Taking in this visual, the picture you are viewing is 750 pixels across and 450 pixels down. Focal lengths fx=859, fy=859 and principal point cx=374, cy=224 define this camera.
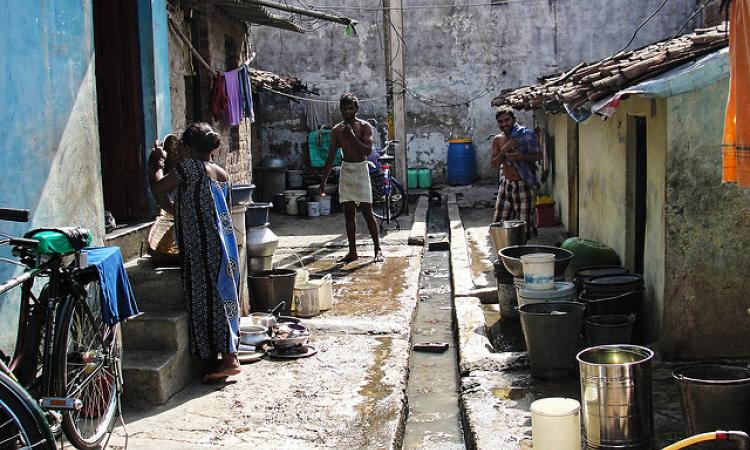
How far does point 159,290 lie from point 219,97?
7.01 meters

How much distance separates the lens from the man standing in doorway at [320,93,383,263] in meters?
11.0

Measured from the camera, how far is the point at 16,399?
12.7 feet

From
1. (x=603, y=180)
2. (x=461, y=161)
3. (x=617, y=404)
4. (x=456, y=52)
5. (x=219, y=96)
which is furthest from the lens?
(x=456, y=52)

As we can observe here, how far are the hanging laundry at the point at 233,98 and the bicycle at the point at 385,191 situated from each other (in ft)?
8.75

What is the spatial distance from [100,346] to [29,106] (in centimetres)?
157

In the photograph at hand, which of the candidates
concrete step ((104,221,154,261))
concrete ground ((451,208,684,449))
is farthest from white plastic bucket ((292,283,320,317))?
concrete step ((104,221,154,261))

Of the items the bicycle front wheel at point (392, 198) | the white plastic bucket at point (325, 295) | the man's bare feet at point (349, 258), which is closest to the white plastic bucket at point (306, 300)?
the white plastic bucket at point (325, 295)

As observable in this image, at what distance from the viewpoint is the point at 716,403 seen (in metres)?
4.78

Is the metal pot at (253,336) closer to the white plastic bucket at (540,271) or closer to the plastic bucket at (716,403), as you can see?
the white plastic bucket at (540,271)

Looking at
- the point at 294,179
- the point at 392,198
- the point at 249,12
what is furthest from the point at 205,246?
the point at 294,179

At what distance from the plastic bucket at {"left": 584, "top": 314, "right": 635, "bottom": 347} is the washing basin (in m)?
0.85

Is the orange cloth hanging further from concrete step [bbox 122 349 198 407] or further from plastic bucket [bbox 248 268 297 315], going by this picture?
plastic bucket [bbox 248 268 297 315]

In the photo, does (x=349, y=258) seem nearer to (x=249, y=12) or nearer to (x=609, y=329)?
(x=249, y=12)

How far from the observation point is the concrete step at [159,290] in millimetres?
6668
